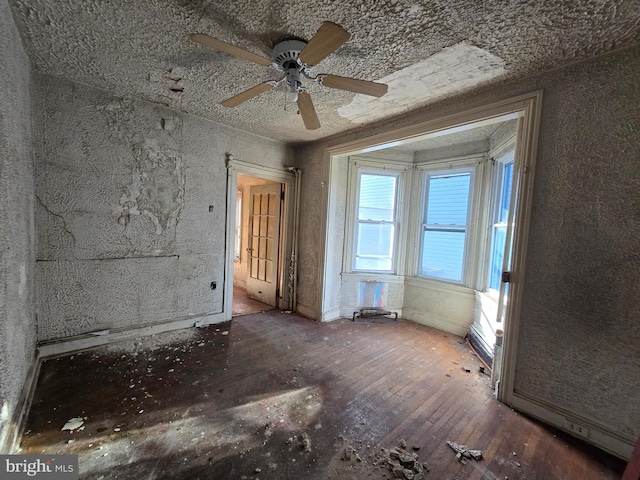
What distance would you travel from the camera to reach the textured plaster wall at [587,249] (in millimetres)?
1553

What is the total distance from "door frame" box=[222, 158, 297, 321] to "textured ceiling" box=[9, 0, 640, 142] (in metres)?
1.12

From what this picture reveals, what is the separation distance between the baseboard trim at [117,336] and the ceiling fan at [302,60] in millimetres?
2427

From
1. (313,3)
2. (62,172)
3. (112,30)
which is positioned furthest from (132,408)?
(313,3)

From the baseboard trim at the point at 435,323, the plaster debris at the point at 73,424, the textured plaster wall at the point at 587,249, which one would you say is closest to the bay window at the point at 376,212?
the baseboard trim at the point at 435,323

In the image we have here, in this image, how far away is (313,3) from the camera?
1391 mm

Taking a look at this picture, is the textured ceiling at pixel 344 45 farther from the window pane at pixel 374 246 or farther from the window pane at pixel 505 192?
the window pane at pixel 374 246

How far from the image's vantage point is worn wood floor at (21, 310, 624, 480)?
1.40 m

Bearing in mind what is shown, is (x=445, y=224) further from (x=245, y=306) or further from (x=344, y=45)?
(x=245, y=306)

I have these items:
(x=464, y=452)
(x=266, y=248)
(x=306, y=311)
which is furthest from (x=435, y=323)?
(x=266, y=248)

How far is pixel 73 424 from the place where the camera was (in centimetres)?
158

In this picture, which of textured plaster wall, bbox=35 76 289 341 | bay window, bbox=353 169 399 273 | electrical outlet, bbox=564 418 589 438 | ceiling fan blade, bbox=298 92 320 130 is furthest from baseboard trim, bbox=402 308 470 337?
ceiling fan blade, bbox=298 92 320 130

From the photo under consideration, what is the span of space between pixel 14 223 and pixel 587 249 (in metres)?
3.48

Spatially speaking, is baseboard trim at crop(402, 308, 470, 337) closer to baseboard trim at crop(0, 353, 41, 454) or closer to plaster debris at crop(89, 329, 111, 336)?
plaster debris at crop(89, 329, 111, 336)

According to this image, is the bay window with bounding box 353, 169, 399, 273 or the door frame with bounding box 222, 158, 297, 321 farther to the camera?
the bay window with bounding box 353, 169, 399, 273
